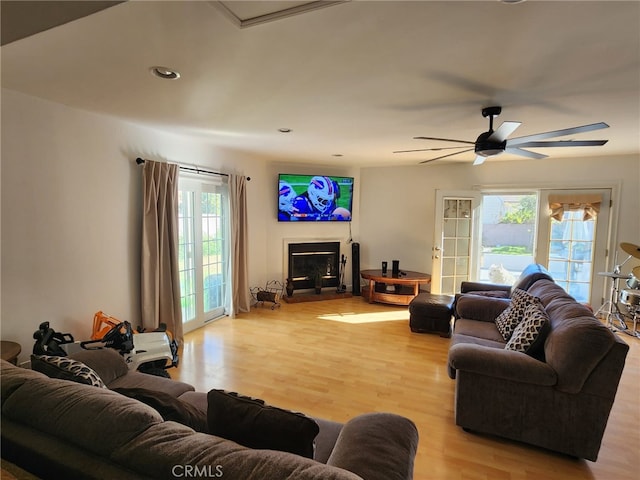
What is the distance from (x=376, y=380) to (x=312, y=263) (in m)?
3.18

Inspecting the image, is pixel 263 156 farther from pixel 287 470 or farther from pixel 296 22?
pixel 287 470

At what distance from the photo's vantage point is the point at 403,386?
2.91 m

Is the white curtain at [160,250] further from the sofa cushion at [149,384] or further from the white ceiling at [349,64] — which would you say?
the sofa cushion at [149,384]

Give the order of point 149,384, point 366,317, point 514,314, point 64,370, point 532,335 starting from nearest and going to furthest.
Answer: point 64,370 < point 149,384 < point 532,335 < point 514,314 < point 366,317

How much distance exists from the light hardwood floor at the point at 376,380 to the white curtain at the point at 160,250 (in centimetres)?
48

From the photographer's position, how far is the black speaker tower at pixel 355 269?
6062mm

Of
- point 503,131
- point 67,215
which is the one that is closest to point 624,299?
point 503,131

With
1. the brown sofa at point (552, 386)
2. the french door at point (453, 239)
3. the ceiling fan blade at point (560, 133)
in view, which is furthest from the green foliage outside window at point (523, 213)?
the brown sofa at point (552, 386)

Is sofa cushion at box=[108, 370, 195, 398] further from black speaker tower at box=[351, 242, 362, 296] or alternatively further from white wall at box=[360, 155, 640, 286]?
white wall at box=[360, 155, 640, 286]

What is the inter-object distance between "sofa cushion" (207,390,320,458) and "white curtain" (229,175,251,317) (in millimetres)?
3622

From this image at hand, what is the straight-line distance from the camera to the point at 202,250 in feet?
14.3

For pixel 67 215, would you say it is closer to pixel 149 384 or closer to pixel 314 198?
pixel 149 384

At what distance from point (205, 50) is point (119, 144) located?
6.46 ft

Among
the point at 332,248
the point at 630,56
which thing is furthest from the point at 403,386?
the point at 332,248
